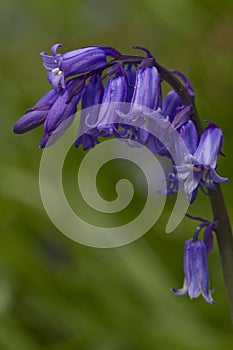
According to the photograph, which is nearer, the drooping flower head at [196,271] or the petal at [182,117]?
the petal at [182,117]

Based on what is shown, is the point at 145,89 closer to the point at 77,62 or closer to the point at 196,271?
the point at 77,62

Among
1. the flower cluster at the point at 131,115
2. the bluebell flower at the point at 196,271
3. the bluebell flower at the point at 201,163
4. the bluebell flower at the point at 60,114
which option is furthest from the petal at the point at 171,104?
the bluebell flower at the point at 196,271

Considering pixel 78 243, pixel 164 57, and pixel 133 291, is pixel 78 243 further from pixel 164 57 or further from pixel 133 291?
pixel 164 57

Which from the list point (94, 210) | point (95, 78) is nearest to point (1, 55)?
point (94, 210)

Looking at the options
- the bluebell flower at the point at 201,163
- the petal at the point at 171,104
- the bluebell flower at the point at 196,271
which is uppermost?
the petal at the point at 171,104

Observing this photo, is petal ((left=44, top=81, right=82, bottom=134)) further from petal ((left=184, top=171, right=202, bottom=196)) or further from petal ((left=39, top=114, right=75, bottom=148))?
petal ((left=184, top=171, right=202, bottom=196))

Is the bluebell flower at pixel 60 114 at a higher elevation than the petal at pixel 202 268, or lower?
higher

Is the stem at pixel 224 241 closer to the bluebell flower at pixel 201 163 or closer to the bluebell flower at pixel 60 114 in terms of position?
the bluebell flower at pixel 201 163
